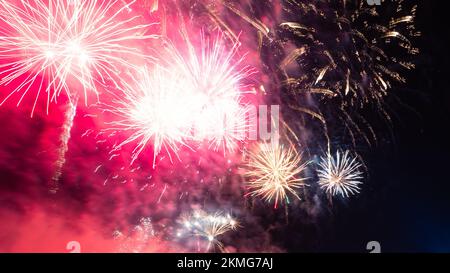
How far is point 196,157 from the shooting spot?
8.65 m

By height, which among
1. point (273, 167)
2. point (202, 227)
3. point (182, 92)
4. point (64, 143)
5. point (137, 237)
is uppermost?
point (182, 92)

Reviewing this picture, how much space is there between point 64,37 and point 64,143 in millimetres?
2916

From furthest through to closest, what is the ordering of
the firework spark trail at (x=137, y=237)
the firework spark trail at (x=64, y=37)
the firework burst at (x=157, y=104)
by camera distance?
the firework spark trail at (x=137, y=237) → the firework burst at (x=157, y=104) → the firework spark trail at (x=64, y=37)

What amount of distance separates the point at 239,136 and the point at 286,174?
64.3 inches

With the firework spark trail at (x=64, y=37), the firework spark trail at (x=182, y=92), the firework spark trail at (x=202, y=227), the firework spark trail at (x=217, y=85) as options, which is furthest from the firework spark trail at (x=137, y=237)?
the firework spark trail at (x=64, y=37)

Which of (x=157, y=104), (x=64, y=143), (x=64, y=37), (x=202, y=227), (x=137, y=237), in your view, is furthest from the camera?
(x=202, y=227)

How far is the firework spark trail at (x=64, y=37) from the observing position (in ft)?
18.2

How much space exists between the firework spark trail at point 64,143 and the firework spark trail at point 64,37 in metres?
1.19

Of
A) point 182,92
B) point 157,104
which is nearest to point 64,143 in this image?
point 157,104

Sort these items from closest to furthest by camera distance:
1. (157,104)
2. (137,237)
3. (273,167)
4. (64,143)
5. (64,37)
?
1. (64,37)
2. (157,104)
3. (64,143)
4. (273,167)
5. (137,237)

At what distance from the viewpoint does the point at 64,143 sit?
7.77 metres

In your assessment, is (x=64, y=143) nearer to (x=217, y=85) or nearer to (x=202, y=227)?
(x=217, y=85)

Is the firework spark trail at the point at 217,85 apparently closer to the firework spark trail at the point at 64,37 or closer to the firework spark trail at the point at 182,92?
the firework spark trail at the point at 182,92
